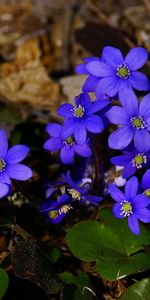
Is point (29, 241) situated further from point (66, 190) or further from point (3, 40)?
point (3, 40)

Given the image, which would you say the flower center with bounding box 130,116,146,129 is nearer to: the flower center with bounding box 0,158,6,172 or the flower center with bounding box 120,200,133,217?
the flower center with bounding box 120,200,133,217

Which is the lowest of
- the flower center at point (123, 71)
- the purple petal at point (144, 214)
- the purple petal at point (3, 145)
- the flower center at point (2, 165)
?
the purple petal at point (144, 214)

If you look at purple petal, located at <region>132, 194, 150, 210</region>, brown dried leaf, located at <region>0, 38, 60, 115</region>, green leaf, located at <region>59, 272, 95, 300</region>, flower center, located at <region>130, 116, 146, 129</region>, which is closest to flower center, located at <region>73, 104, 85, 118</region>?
flower center, located at <region>130, 116, 146, 129</region>

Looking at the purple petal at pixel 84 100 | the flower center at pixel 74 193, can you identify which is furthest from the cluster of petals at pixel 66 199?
the purple petal at pixel 84 100

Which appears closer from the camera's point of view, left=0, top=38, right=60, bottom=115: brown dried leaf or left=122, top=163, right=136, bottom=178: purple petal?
left=122, top=163, right=136, bottom=178: purple petal

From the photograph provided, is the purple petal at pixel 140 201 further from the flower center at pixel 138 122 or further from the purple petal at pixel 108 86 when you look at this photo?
the purple petal at pixel 108 86

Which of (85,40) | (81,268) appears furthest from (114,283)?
(85,40)
